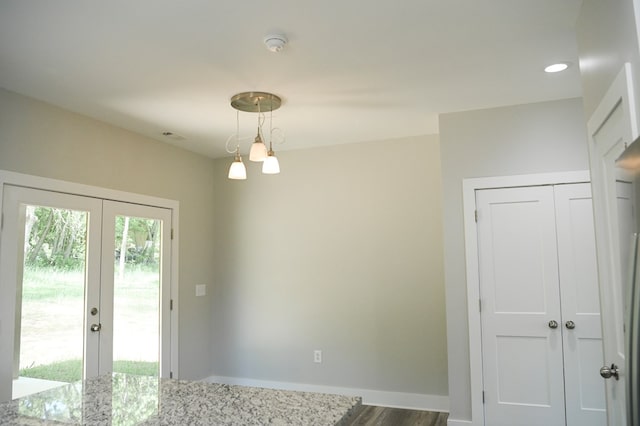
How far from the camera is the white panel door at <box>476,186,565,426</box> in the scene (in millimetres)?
3312

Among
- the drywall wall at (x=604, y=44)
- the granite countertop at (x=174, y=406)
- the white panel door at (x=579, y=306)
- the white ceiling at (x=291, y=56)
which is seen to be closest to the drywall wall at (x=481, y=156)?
the white ceiling at (x=291, y=56)

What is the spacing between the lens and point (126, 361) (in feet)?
13.0

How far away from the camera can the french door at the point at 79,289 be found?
121 inches

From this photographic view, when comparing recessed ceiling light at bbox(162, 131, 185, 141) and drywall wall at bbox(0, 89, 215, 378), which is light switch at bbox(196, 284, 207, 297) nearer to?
drywall wall at bbox(0, 89, 215, 378)

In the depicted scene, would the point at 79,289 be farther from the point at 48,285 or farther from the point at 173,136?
the point at 173,136

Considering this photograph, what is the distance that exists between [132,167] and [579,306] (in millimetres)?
3837

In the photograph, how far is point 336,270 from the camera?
4648 millimetres

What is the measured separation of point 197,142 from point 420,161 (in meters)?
2.23

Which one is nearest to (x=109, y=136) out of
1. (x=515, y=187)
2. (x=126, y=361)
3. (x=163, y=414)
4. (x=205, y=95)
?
(x=205, y=95)

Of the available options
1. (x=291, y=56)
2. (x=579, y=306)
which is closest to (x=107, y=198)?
(x=291, y=56)

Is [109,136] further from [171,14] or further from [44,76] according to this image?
[171,14]

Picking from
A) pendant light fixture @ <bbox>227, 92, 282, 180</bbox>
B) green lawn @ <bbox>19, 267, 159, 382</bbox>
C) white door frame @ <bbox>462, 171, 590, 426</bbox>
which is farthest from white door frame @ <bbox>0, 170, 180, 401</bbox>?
white door frame @ <bbox>462, 171, 590, 426</bbox>

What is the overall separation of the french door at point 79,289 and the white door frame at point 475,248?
2841mm

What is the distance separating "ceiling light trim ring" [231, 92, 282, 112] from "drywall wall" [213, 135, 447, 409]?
4.73 ft
